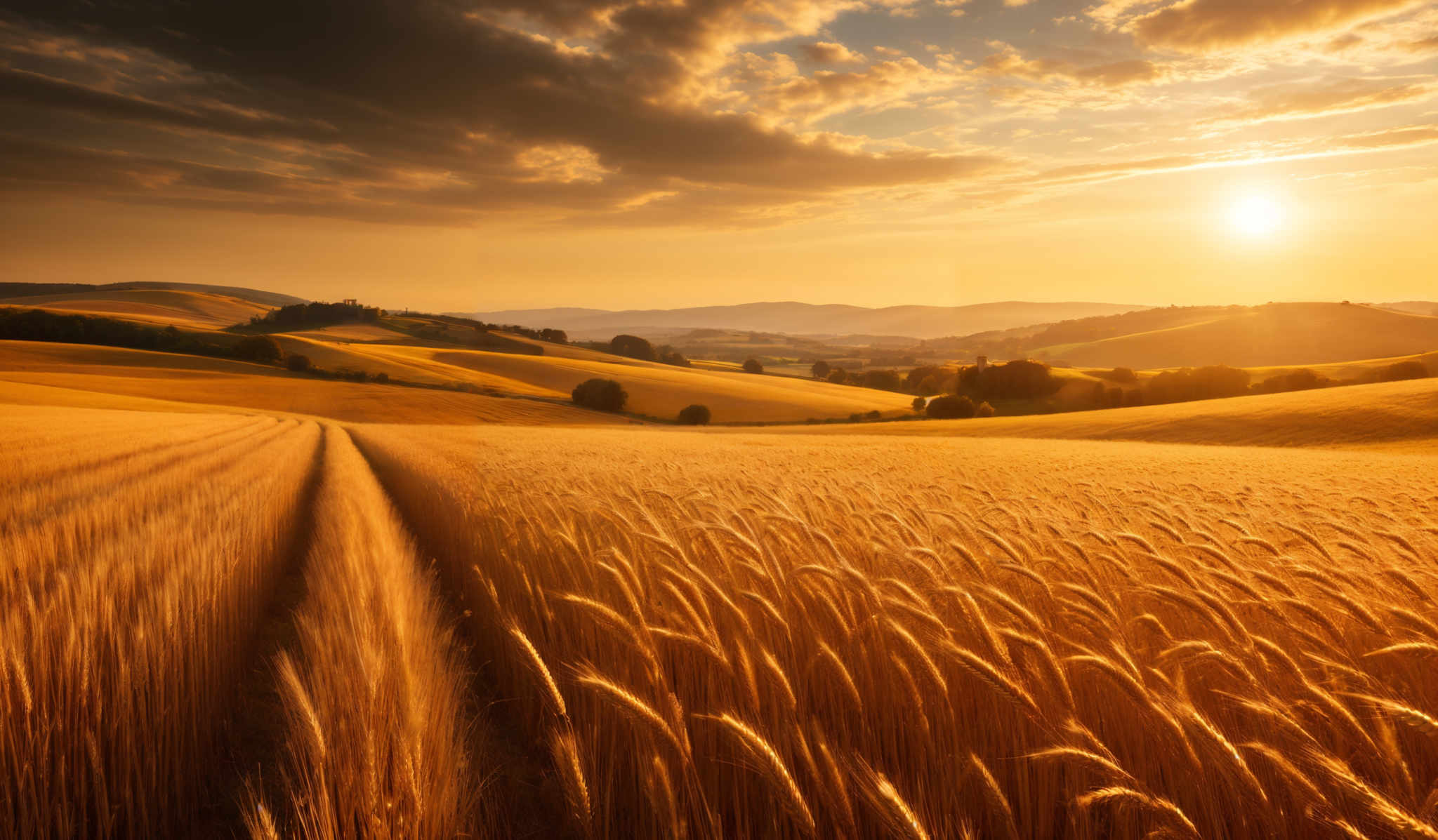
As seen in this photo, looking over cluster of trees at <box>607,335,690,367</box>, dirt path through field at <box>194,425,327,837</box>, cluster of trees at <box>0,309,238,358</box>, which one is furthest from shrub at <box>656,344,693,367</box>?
dirt path through field at <box>194,425,327,837</box>

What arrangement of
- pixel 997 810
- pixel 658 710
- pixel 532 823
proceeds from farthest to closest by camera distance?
pixel 658 710 < pixel 532 823 < pixel 997 810

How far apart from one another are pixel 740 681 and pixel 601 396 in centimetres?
6012

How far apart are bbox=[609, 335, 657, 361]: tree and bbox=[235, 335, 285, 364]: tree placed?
54.5 metres

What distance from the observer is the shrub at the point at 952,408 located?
57.6 m

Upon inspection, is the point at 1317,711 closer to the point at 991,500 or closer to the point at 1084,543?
the point at 1084,543

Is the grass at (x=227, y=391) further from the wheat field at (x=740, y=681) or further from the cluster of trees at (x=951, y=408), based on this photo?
the wheat field at (x=740, y=681)

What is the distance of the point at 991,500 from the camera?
6.01 m

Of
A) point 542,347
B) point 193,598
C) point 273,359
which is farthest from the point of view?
point 542,347

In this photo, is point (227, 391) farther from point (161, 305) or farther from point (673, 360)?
point (161, 305)

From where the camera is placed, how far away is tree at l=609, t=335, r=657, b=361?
116 m

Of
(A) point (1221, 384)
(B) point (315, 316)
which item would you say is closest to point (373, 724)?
(A) point (1221, 384)

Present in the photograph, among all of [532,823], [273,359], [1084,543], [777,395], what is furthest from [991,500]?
[273,359]

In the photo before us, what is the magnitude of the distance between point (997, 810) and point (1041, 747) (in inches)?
20.2

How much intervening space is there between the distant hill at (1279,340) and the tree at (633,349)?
76704 mm
